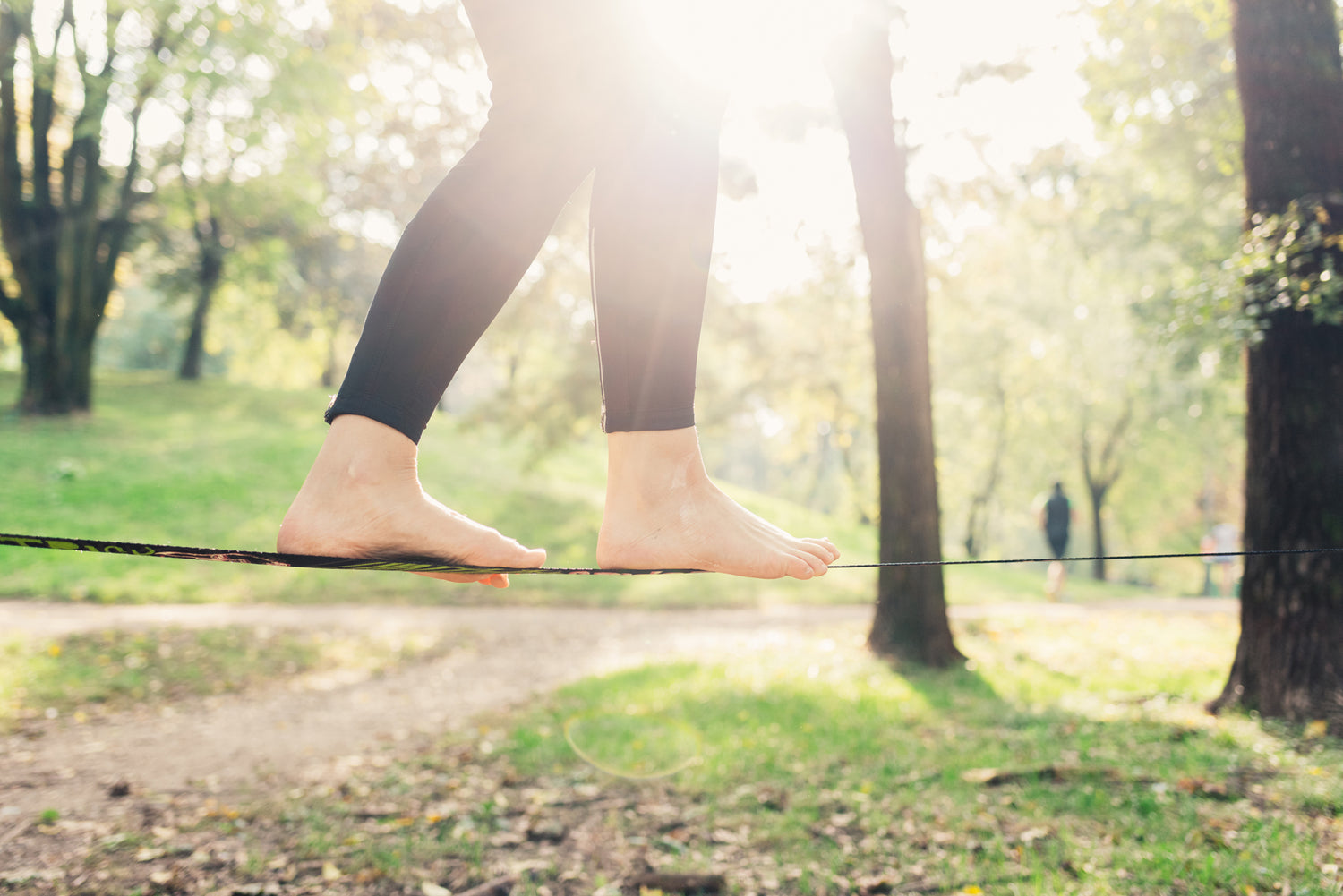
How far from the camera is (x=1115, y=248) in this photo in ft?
43.0

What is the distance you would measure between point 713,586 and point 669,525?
1151 centimetres

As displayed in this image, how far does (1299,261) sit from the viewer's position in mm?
4000

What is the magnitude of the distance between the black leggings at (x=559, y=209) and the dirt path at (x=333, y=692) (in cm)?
342

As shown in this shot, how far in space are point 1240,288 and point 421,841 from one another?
4754 mm

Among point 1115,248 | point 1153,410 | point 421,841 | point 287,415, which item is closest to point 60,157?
point 287,415

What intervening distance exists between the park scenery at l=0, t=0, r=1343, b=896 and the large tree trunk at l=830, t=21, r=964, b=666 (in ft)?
0.11

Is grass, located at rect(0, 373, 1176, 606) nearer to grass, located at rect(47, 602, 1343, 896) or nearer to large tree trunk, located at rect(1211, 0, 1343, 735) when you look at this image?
grass, located at rect(47, 602, 1343, 896)

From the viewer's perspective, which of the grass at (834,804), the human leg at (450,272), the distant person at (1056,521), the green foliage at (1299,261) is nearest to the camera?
the human leg at (450,272)

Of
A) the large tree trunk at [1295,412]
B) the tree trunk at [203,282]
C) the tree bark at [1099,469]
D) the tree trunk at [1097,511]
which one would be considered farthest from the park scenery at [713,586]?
the tree trunk at [1097,511]

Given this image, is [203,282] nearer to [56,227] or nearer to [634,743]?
[56,227]

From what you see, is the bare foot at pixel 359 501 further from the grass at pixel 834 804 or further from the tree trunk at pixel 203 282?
the tree trunk at pixel 203 282

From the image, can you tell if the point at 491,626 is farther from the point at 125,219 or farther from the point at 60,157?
the point at 60,157

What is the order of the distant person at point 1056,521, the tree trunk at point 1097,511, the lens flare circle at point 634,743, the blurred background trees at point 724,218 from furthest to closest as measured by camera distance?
the tree trunk at point 1097,511
the distant person at point 1056,521
the blurred background trees at point 724,218
the lens flare circle at point 634,743

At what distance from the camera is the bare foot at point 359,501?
1.40 meters
